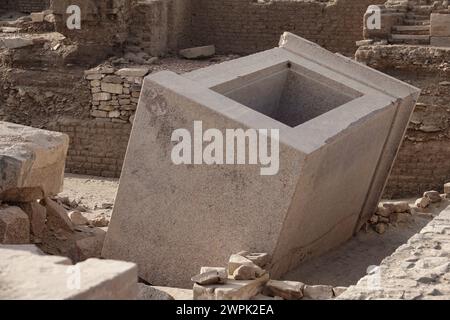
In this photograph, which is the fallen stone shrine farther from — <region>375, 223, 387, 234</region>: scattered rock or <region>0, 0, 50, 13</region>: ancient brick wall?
<region>0, 0, 50, 13</region>: ancient brick wall

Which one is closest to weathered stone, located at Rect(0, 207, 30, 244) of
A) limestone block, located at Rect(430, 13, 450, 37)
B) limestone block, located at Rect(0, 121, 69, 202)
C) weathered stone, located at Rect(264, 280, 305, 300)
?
limestone block, located at Rect(0, 121, 69, 202)

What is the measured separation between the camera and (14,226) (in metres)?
7.09

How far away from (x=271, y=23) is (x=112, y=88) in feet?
11.9

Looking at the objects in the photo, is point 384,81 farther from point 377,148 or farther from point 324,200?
point 324,200

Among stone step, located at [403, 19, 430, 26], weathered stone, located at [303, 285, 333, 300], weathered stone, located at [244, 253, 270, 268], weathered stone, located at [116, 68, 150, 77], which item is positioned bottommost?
weathered stone, located at [244, 253, 270, 268]

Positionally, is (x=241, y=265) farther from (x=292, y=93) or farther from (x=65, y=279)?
(x=292, y=93)

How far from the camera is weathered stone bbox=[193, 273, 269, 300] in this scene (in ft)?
17.9

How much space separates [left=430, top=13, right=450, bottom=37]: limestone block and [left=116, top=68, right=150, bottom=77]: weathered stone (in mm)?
4154

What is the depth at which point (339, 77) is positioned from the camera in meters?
7.94

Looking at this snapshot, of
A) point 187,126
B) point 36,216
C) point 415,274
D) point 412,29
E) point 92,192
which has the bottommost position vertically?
point 92,192

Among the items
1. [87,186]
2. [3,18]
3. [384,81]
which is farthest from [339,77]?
[3,18]

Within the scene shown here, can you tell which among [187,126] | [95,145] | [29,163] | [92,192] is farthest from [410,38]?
[29,163]
